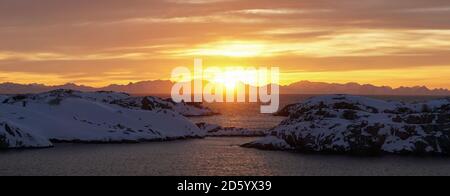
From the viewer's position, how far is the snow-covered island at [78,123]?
5118 inches

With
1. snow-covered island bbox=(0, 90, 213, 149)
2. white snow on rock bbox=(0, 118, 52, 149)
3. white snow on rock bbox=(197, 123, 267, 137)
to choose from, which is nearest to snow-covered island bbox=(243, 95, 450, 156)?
snow-covered island bbox=(0, 90, 213, 149)

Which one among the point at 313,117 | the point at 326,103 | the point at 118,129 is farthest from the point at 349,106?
the point at 118,129

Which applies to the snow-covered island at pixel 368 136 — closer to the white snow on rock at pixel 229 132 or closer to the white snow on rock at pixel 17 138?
the white snow on rock at pixel 229 132

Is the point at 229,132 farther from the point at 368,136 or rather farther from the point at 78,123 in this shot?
the point at 368,136

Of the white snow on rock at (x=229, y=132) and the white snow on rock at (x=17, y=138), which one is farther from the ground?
the white snow on rock at (x=17, y=138)

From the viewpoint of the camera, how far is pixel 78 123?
499ft

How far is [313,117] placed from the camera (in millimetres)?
139625

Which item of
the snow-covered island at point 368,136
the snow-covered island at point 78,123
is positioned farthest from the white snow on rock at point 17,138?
the snow-covered island at point 368,136

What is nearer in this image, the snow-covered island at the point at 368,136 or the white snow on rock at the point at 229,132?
the snow-covered island at the point at 368,136

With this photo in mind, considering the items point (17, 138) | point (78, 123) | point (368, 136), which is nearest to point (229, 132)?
point (78, 123)

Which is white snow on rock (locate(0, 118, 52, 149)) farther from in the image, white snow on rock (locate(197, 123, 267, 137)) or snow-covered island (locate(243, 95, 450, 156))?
white snow on rock (locate(197, 123, 267, 137))

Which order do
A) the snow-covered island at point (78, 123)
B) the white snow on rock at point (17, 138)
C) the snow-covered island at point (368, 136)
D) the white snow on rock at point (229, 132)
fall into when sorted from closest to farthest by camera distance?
the snow-covered island at point (368, 136), the white snow on rock at point (17, 138), the snow-covered island at point (78, 123), the white snow on rock at point (229, 132)
